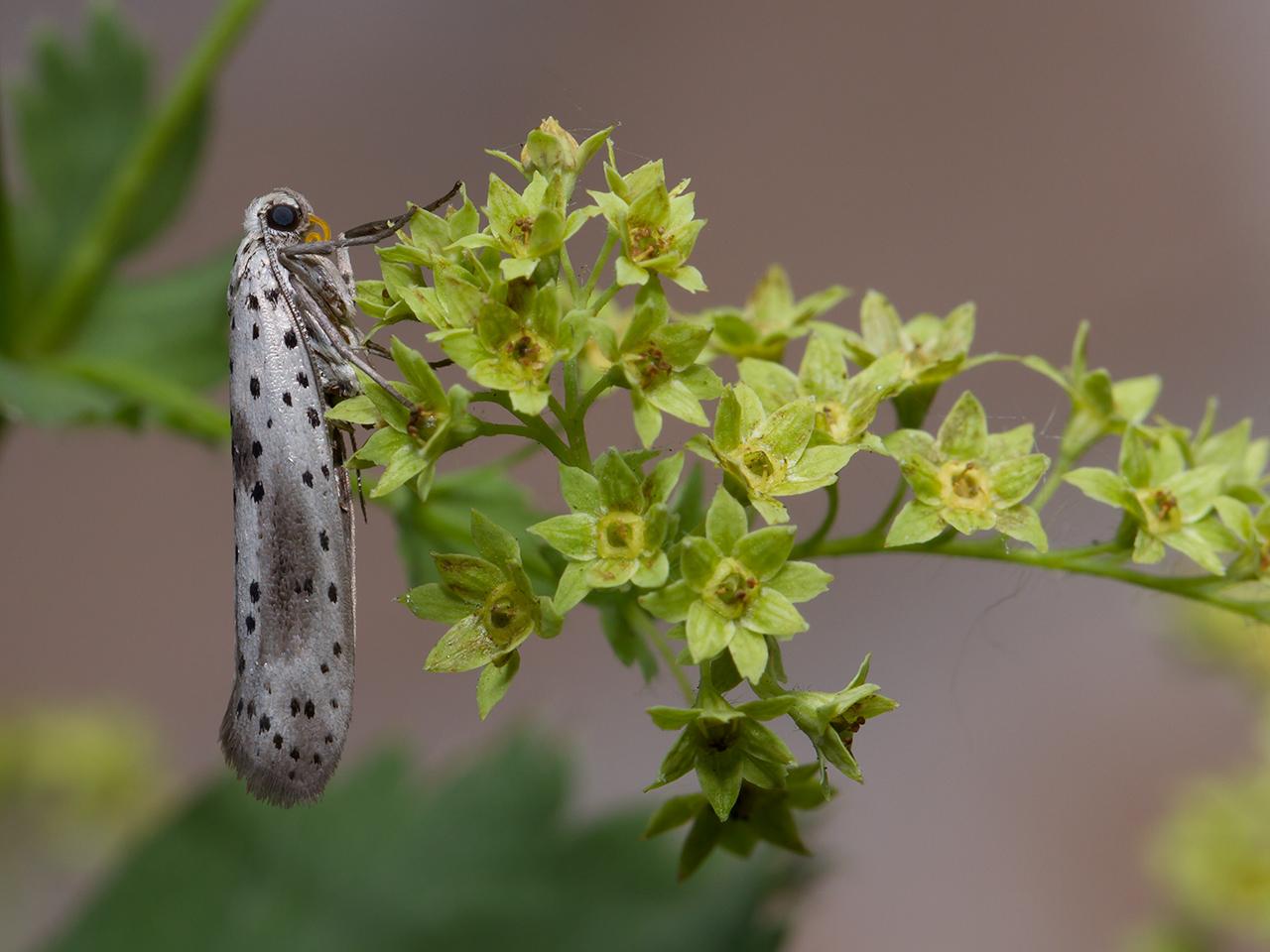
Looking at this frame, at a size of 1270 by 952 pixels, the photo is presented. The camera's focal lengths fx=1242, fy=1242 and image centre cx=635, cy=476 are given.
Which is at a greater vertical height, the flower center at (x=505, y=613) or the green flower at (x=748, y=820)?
the flower center at (x=505, y=613)

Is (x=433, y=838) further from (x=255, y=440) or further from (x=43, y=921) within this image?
(x=43, y=921)

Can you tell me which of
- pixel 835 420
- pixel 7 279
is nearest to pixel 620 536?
pixel 835 420

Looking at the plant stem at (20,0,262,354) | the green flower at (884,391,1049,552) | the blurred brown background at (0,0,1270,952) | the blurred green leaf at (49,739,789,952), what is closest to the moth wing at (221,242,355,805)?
the green flower at (884,391,1049,552)

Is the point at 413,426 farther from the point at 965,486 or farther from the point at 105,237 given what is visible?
the point at 105,237

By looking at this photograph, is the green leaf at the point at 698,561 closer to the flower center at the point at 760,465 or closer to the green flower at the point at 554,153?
the flower center at the point at 760,465

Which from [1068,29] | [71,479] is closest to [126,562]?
[71,479]

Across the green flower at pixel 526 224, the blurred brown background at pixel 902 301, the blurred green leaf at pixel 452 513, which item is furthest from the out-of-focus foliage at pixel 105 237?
the blurred brown background at pixel 902 301
